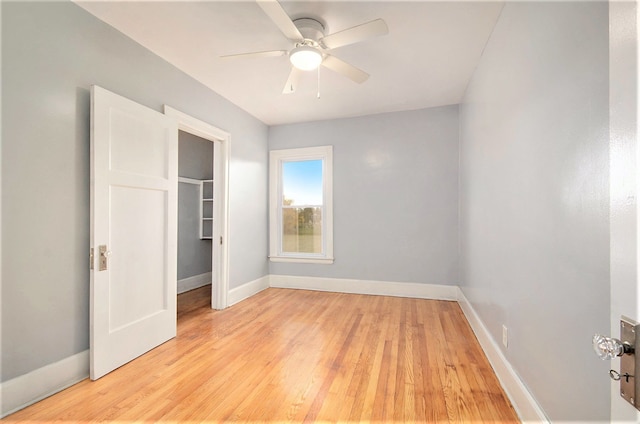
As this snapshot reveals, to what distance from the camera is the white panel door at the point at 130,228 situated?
2.07 m

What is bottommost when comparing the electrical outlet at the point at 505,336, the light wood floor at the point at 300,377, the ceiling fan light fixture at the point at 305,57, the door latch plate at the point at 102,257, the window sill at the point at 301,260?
the light wood floor at the point at 300,377

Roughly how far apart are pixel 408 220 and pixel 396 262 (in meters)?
0.63

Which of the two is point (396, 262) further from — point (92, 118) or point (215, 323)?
point (92, 118)

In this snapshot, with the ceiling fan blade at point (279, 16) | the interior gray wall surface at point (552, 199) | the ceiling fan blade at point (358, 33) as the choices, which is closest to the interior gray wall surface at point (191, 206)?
the ceiling fan blade at point (279, 16)

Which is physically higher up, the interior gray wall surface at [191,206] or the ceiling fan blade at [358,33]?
the ceiling fan blade at [358,33]

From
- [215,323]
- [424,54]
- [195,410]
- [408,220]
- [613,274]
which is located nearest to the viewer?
[613,274]

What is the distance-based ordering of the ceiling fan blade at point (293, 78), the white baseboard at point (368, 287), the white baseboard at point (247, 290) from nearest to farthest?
the ceiling fan blade at point (293, 78) < the white baseboard at point (247, 290) < the white baseboard at point (368, 287)

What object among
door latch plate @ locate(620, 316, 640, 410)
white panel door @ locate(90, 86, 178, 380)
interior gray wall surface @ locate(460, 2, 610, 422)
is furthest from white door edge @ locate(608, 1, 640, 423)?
white panel door @ locate(90, 86, 178, 380)

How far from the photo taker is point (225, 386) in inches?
77.0

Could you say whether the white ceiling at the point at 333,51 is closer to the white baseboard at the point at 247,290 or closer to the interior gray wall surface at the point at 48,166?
the interior gray wall surface at the point at 48,166

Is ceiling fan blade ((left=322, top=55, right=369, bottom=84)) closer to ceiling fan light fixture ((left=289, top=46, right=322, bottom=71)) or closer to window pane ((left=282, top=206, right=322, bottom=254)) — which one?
ceiling fan light fixture ((left=289, top=46, right=322, bottom=71))

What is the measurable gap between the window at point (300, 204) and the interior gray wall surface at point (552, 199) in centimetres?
254

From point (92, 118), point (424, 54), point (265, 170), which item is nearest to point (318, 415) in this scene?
point (92, 118)

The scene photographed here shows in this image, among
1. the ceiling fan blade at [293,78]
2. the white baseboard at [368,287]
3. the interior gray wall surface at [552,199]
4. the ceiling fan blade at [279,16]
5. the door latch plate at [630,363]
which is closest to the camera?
the door latch plate at [630,363]
